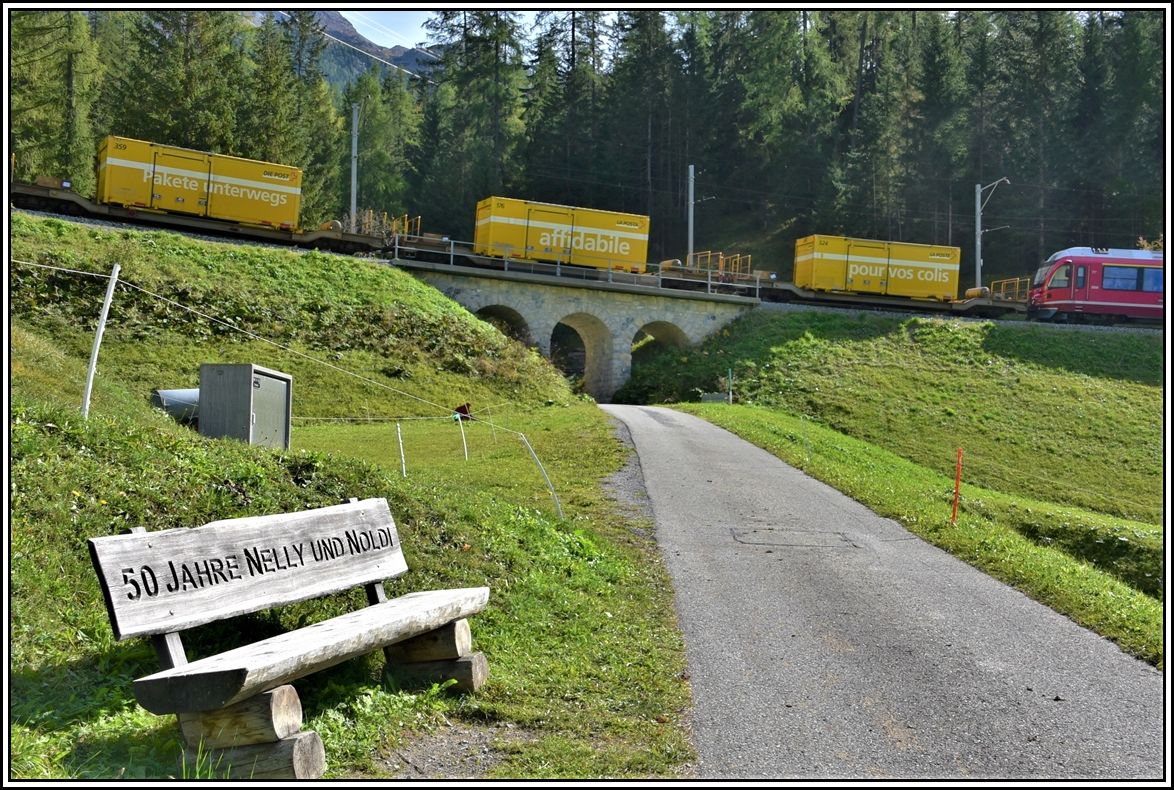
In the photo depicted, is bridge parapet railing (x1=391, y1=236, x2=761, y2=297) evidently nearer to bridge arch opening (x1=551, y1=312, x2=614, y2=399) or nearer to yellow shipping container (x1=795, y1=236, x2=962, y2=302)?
bridge arch opening (x1=551, y1=312, x2=614, y2=399)

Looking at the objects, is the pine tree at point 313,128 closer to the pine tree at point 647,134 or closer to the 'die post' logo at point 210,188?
the pine tree at point 647,134

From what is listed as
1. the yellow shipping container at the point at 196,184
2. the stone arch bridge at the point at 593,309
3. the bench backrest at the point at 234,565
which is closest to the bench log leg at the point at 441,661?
the bench backrest at the point at 234,565

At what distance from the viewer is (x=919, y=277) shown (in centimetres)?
4903

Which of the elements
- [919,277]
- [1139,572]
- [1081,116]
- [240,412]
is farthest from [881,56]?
[240,412]

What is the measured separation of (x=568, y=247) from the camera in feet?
144

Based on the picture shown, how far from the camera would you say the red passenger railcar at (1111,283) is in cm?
4519

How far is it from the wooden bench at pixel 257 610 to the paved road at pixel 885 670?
1913mm

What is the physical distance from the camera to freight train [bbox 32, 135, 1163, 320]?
37125mm

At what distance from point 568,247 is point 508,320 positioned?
13.6 ft

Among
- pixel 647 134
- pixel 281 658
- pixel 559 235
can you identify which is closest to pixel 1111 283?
pixel 559 235

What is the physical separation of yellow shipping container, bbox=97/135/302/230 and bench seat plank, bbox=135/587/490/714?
115ft

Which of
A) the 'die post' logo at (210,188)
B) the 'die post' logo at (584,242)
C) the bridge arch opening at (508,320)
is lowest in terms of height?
the bridge arch opening at (508,320)

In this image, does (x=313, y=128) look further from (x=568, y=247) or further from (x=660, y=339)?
(x=660, y=339)

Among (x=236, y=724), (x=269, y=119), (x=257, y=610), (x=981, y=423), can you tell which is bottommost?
(x=981, y=423)
